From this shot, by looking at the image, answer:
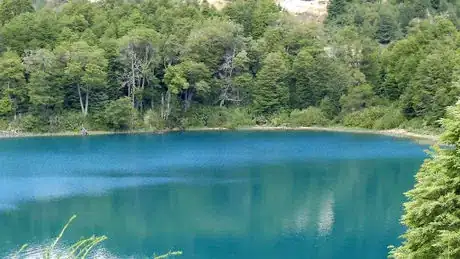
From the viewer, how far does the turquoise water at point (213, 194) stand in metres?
20.6

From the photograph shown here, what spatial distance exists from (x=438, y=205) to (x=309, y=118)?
37.1 m

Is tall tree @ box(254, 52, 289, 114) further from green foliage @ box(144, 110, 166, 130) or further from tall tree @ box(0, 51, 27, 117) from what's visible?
tall tree @ box(0, 51, 27, 117)

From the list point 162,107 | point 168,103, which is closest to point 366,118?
point 168,103

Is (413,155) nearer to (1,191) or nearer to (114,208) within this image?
(114,208)

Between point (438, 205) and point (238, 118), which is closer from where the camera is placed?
point (438, 205)

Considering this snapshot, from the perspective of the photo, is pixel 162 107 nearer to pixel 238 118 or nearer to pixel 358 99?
pixel 238 118

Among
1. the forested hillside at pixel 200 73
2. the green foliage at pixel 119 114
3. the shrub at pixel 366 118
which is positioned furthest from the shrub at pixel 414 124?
the green foliage at pixel 119 114

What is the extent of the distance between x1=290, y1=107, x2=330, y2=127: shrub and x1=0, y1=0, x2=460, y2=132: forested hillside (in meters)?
0.07

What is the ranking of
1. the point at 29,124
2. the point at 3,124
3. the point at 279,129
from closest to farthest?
the point at 29,124 → the point at 3,124 → the point at 279,129

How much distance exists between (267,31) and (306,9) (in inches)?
589

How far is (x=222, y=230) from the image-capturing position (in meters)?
21.8

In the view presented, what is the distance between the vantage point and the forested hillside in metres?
43.6

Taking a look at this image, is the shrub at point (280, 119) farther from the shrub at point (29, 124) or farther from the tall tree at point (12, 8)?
the tall tree at point (12, 8)

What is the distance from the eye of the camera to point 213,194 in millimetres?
26984
